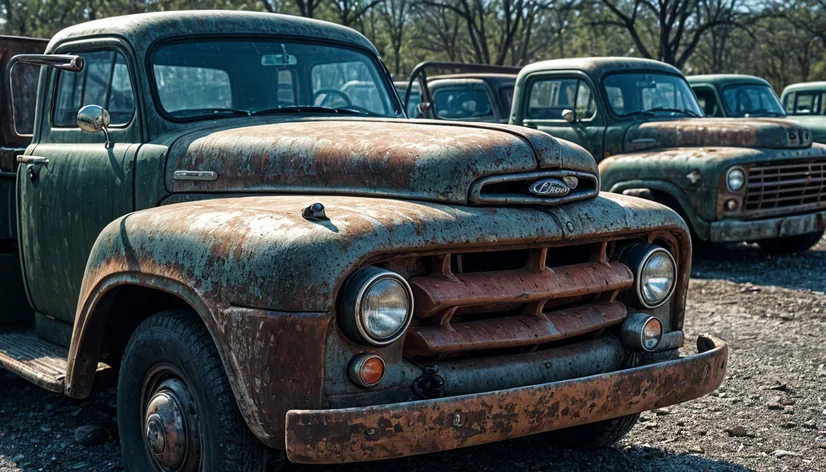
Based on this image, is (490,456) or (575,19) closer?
(490,456)

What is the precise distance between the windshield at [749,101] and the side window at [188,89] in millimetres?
8620

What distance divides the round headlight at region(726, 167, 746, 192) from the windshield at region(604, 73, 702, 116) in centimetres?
136

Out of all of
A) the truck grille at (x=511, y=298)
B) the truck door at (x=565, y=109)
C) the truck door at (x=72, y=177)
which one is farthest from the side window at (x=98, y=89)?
the truck door at (x=565, y=109)

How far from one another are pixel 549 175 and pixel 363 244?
0.86 meters

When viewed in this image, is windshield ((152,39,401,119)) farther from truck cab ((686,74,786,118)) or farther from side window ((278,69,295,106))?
truck cab ((686,74,786,118))

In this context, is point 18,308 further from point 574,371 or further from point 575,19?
point 575,19

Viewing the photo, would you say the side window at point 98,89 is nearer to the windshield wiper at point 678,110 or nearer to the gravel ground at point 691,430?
the gravel ground at point 691,430

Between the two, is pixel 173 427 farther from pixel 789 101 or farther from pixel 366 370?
pixel 789 101

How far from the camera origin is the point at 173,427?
2979 mm

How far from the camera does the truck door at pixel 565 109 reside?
354 inches

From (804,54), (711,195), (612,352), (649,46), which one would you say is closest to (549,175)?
(612,352)

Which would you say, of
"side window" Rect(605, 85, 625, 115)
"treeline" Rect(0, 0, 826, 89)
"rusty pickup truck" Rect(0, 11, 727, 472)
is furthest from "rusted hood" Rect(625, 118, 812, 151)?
"treeline" Rect(0, 0, 826, 89)

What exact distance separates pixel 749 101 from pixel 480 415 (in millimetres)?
9800

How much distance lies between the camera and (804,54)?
96.8ft
